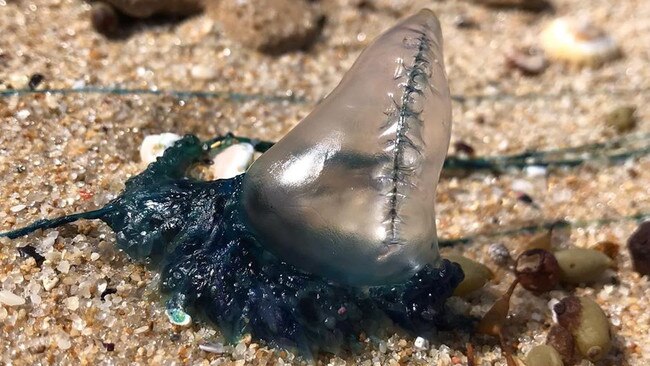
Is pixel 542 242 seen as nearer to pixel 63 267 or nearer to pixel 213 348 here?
pixel 213 348

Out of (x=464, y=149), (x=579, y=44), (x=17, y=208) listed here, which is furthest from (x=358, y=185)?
(x=579, y=44)

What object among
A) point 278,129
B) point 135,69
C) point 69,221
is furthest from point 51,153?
point 278,129

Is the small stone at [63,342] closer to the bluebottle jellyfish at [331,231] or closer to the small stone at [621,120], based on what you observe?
the bluebottle jellyfish at [331,231]

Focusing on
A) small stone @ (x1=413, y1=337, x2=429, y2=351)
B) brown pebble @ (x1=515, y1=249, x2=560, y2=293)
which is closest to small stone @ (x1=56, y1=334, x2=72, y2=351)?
small stone @ (x1=413, y1=337, x2=429, y2=351)

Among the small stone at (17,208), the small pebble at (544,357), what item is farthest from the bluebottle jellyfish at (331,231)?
the small pebble at (544,357)

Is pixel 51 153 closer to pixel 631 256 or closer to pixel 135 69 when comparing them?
pixel 135 69

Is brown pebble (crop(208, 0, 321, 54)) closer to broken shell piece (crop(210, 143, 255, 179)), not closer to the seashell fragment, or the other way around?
broken shell piece (crop(210, 143, 255, 179))

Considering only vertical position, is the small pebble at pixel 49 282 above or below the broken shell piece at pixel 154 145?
below
